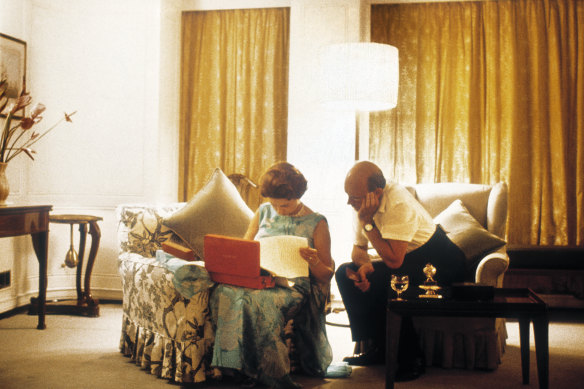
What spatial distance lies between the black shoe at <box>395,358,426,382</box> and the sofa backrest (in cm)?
107

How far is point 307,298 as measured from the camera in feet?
9.20

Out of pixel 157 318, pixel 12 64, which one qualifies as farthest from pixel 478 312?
pixel 12 64

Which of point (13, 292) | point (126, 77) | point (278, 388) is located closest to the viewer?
point (278, 388)

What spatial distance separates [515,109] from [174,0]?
9.58 feet

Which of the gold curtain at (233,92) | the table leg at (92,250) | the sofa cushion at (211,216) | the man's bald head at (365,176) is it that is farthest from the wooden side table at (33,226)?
the man's bald head at (365,176)

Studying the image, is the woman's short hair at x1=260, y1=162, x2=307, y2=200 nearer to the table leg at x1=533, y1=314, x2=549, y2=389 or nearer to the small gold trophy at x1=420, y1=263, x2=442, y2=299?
the small gold trophy at x1=420, y1=263, x2=442, y2=299

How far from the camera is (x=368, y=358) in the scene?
3.02 m

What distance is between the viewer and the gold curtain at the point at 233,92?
505cm

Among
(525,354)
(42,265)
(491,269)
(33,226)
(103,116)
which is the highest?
(103,116)

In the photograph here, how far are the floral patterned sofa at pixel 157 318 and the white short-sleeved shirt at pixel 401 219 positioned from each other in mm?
884

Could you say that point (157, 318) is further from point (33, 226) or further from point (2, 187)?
point (2, 187)

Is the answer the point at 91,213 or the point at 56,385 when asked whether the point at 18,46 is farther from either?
the point at 56,385

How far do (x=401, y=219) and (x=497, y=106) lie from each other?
2.54 m

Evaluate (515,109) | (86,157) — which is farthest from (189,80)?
(515,109)
